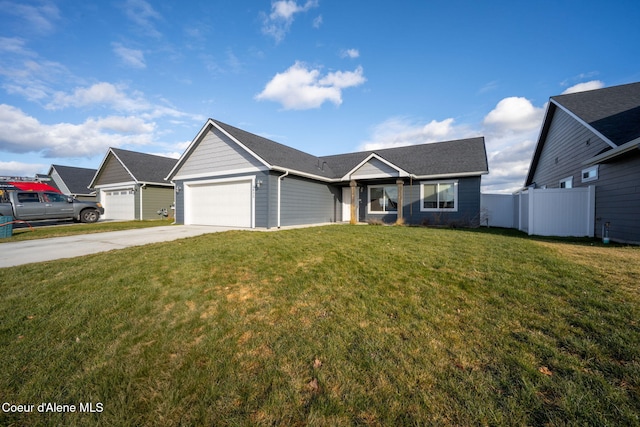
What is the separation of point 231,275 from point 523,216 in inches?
508

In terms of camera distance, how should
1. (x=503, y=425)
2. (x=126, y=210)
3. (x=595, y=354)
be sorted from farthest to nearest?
(x=126, y=210)
(x=595, y=354)
(x=503, y=425)

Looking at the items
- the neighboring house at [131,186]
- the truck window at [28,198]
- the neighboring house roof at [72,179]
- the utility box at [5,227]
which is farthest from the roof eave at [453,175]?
the neighboring house roof at [72,179]

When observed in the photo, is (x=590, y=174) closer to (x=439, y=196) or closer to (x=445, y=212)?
(x=445, y=212)

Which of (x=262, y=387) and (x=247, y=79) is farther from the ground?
(x=247, y=79)

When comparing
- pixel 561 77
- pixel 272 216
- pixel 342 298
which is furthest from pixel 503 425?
pixel 561 77

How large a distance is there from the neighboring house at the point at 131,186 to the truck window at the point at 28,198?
5.03 m

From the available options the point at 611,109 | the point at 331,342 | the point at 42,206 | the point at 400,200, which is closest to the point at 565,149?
the point at 611,109

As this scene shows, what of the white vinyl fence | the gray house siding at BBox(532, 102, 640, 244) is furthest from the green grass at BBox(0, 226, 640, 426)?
the white vinyl fence

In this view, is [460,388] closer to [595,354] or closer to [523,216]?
[595,354]

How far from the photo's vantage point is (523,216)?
11.5 meters

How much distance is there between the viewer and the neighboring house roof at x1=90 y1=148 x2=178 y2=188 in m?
18.0

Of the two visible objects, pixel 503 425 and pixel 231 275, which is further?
pixel 231 275

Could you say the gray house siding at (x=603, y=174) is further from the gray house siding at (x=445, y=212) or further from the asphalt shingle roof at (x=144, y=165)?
the asphalt shingle roof at (x=144, y=165)

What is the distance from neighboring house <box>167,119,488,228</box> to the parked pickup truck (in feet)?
18.4
